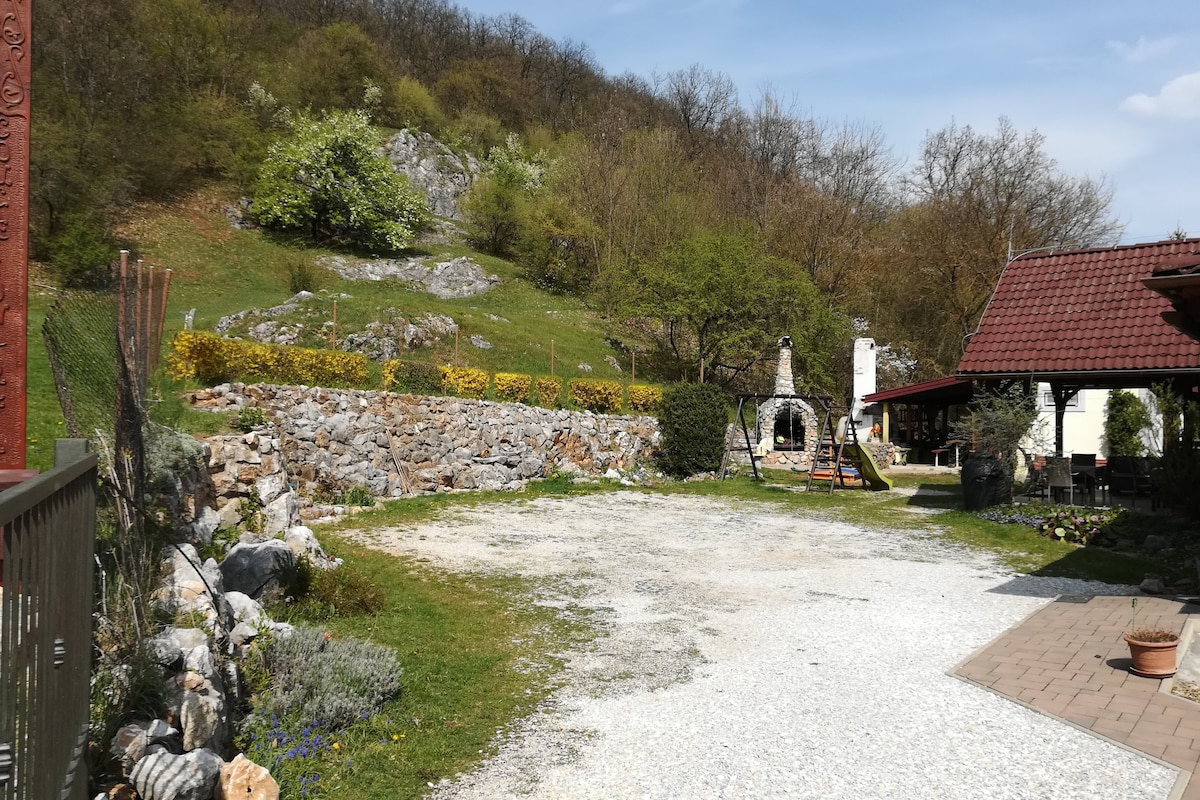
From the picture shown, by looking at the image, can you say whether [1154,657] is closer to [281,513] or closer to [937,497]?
[281,513]

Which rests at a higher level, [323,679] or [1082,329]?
[1082,329]

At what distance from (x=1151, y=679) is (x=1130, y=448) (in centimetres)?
1948

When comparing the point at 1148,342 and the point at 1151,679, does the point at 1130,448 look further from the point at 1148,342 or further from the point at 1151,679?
the point at 1151,679

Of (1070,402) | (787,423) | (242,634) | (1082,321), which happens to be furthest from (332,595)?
(1070,402)

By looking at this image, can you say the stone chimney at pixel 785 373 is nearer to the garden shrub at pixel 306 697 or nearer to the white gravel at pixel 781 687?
the white gravel at pixel 781 687

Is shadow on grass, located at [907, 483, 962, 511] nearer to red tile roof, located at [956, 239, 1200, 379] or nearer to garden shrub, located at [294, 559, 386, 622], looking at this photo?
red tile roof, located at [956, 239, 1200, 379]

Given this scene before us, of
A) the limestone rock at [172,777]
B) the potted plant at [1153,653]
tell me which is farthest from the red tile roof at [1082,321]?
the limestone rock at [172,777]

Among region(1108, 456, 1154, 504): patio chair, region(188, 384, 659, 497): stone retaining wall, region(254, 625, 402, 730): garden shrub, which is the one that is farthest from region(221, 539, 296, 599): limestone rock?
region(1108, 456, 1154, 504): patio chair

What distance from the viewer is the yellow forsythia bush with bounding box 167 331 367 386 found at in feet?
36.2

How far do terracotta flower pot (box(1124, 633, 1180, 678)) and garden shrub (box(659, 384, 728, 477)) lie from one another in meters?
13.4

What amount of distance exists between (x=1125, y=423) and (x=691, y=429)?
13256 millimetres

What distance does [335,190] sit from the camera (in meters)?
31.3

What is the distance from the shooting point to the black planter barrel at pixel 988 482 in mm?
12602

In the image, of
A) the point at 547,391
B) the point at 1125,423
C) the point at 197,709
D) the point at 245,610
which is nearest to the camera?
the point at 197,709
